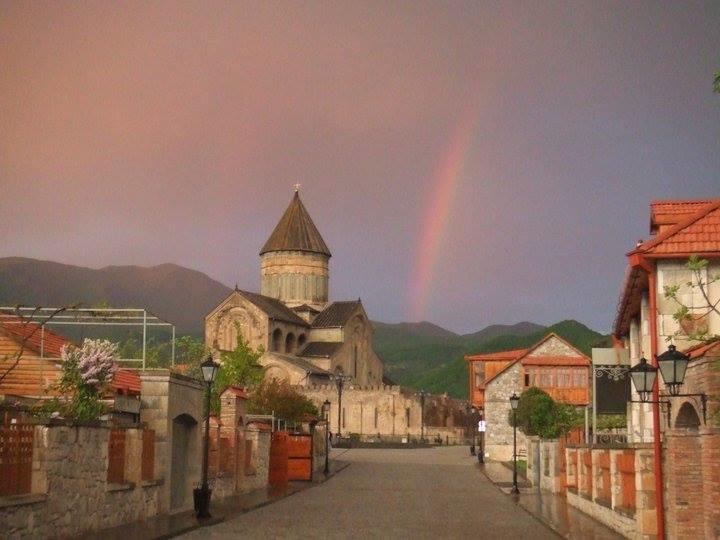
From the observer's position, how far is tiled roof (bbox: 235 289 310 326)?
97188mm

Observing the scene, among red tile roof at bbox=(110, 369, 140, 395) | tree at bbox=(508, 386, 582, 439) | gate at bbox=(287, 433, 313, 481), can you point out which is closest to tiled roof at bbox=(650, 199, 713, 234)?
red tile roof at bbox=(110, 369, 140, 395)

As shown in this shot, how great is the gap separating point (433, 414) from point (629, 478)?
7864 cm

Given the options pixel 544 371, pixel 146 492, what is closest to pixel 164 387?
pixel 146 492

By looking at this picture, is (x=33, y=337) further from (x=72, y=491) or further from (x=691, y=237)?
(x=691, y=237)

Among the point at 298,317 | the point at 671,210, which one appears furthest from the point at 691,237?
the point at 298,317

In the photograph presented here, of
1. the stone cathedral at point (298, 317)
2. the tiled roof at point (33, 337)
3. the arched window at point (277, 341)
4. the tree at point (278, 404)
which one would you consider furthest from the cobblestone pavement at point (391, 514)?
the arched window at point (277, 341)

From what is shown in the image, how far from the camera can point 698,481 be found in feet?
47.7

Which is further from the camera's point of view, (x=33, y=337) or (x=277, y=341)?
(x=277, y=341)

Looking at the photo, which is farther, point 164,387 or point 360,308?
point 360,308

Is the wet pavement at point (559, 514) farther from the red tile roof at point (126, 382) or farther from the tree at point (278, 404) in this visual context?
the tree at point (278, 404)

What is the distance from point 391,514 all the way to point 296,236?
3230 inches

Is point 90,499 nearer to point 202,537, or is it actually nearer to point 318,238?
point 202,537

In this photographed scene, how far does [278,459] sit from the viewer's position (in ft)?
121

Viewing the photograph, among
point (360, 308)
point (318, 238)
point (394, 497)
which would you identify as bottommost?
point (394, 497)
